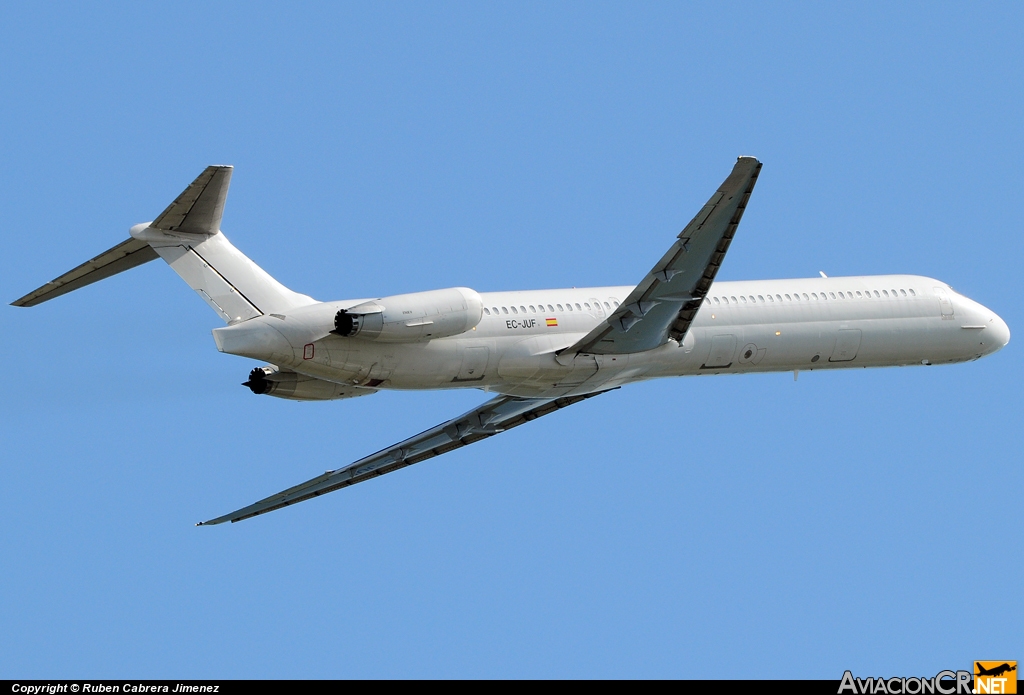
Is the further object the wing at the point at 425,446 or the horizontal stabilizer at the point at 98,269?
the wing at the point at 425,446

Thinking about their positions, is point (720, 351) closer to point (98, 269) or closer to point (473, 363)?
point (473, 363)

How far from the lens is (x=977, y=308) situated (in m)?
40.8

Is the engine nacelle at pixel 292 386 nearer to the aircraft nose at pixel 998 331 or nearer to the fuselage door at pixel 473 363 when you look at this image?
the fuselage door at pixel 473 363

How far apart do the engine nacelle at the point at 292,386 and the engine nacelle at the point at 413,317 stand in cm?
247

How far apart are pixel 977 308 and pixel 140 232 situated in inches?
780

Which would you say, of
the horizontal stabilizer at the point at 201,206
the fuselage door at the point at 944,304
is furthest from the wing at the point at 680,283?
the horizontal stabilizer at the point at 201,206

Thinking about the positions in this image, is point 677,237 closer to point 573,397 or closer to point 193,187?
point 573,397

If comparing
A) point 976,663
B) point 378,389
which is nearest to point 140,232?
point 378,389

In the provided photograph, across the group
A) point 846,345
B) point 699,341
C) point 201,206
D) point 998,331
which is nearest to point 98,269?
point 201,206

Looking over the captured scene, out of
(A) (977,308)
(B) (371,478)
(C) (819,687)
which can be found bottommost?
(C) (819,687)

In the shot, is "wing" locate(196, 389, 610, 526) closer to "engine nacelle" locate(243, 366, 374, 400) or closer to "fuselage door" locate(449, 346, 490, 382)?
"fuselage door" locate(449, 346, 490, 382)

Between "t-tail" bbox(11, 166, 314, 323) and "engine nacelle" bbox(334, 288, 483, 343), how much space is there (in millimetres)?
1961

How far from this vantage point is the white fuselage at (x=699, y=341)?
110 feet

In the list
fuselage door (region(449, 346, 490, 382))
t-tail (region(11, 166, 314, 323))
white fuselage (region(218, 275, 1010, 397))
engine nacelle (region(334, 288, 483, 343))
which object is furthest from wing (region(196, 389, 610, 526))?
t-tail (region(11, 166, 314, 323))
